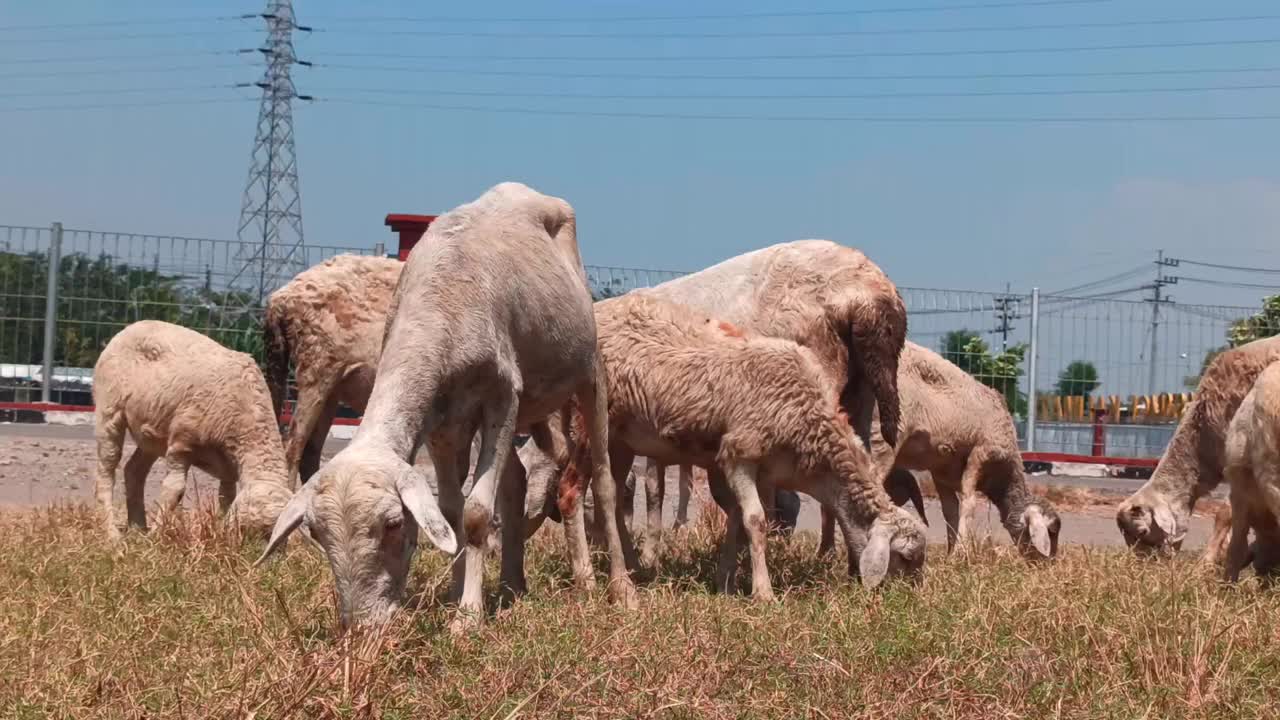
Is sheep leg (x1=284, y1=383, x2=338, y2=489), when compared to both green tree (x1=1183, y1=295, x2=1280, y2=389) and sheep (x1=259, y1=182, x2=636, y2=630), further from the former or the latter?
green tree (x1=1183, y1=295, x2=1280, y2=389)

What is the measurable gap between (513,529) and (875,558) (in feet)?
6.31

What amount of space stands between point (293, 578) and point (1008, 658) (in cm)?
356

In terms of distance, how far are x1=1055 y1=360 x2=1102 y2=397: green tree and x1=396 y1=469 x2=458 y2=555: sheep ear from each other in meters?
16.7

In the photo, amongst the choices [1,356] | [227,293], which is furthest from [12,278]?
[227,293]

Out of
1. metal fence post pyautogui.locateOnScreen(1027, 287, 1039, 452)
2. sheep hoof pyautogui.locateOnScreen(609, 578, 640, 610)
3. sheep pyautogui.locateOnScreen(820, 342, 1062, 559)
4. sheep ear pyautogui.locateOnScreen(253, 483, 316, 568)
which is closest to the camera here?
sheep ear pyautogui.locateOnScreen(253, 483, 316, 568)

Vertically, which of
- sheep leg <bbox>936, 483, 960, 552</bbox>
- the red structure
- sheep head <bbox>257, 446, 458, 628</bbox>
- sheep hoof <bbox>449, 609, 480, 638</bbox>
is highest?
the red structure

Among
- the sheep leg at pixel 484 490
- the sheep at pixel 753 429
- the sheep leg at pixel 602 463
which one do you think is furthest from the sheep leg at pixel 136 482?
the sheep leg at pixel 484 490

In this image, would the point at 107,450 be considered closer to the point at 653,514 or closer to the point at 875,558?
the point at 653,514

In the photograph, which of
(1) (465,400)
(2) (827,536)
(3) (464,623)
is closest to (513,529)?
(1) (465,400)

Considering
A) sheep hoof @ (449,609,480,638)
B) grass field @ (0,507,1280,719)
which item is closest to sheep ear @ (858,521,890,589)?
grass field @ (0,507,1280,719)

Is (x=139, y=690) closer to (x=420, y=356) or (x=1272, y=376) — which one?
(x=420, y=356)

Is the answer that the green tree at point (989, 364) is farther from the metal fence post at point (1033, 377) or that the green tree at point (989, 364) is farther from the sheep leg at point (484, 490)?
the sheep leg at point (484, 490)

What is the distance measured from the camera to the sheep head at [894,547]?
25.5 feet

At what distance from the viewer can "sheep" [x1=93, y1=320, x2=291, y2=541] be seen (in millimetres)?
9586
